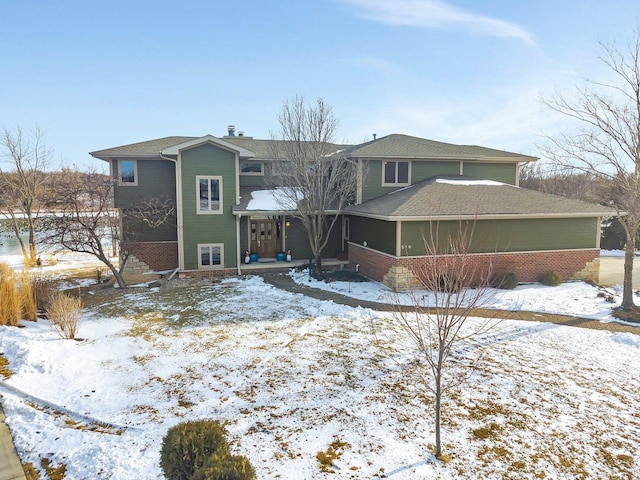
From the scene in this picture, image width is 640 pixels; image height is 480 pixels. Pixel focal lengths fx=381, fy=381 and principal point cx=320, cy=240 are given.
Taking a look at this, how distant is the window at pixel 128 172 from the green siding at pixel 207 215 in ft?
9.85

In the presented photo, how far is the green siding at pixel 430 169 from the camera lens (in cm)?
1886

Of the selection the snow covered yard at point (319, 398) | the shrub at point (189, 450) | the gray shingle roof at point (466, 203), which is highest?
the gray shingle roof at point (466, 203)

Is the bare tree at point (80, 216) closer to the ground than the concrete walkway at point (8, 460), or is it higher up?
higher up

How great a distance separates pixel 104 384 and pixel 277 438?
3.82m

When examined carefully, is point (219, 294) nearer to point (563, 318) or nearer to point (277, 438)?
point (277, 438)

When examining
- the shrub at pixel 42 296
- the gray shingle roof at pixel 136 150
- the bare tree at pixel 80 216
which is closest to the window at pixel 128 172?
the gray shingle roof at pixel 136 150

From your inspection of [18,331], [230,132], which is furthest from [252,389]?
[230,132]

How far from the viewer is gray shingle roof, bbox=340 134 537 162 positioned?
59.0 ft

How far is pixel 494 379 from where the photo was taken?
297 inches

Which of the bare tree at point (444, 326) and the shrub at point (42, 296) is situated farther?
the shrub at point (42, 296)

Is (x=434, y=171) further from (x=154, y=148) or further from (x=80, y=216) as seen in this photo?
(x=80, y=216)

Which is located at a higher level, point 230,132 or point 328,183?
point 230,132

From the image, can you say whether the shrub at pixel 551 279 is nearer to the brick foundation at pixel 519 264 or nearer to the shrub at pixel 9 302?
the brick foundation at pixel 519 264

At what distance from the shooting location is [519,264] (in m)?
15.7
